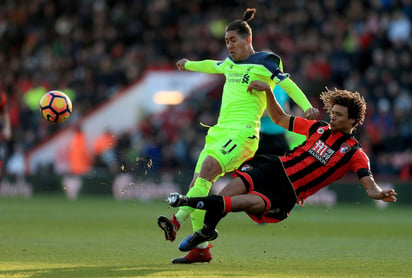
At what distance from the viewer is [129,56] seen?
2577 centimetres

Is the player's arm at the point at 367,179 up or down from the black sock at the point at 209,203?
up

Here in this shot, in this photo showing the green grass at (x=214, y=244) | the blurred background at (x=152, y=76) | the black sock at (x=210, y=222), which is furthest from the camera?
the blurred background at (x=152, y=76)

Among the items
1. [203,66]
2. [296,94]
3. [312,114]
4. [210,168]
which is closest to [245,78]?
[296,94]


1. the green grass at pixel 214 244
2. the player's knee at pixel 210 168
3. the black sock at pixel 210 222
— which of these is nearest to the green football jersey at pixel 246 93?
the player's knee at pixel 210 168

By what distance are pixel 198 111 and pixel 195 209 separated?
14.2 metres

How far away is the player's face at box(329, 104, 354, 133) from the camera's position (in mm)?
8344

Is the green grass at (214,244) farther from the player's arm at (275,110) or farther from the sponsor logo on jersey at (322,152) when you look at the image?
the player's arm at (275,110)

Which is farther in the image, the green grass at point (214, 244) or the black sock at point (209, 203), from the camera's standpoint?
the green grass at point (214, 244)

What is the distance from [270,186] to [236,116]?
0.87m

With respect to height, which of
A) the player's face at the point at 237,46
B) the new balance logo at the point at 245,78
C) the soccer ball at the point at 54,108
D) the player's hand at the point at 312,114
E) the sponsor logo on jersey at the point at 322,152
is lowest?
the sponsor logo on jersey at the point at 322,152

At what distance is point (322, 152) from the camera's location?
8.27 m

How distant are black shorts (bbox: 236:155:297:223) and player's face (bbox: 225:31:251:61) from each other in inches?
46.9

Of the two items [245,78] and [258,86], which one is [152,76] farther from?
[258,86]

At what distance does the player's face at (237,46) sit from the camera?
8898 millimetres
